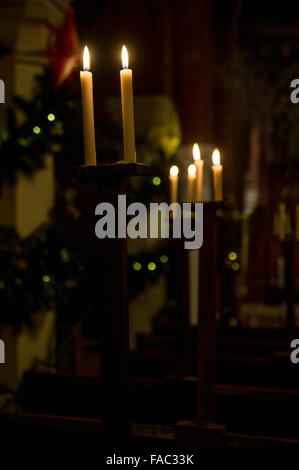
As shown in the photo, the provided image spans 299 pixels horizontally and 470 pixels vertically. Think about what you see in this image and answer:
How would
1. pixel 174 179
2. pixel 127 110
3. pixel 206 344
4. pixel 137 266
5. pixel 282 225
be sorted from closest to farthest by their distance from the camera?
pixel 127 110 → pixel 206 344 → pixel 174 179 → pixel 282 225 → pixel 137 266

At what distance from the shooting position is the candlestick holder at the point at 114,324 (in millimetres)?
1584

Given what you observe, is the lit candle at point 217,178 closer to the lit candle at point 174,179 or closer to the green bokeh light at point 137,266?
the lit candle at point 174,179

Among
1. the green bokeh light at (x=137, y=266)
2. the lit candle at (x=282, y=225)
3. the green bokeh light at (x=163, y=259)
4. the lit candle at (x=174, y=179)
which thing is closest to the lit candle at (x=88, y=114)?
the lit candle at (x=174, y=179)

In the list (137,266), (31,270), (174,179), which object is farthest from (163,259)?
(174,179)

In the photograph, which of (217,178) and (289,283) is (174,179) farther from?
(289,283)

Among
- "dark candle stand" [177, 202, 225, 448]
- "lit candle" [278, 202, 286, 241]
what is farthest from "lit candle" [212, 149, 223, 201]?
"lit candle" [278, 202, 286, 241]

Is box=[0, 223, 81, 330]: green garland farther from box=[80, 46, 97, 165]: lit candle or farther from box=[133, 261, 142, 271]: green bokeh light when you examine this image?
box=[133, 261, 142, 271]: green bokeh light

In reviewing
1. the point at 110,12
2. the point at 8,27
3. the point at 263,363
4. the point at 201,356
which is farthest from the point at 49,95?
the point at 110,12

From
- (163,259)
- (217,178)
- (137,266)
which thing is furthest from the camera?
(163,259)

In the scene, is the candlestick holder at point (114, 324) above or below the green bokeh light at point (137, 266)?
below

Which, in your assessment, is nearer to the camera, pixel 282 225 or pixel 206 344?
pixel 206 344

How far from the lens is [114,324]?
5.21 ft

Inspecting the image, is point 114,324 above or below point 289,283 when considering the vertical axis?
below

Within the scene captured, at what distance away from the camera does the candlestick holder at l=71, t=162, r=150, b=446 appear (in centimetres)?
158
